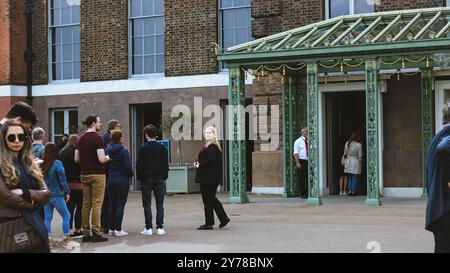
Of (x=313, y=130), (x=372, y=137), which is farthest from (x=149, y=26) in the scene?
(x=372, y=137)

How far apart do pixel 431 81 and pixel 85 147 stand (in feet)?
33.6

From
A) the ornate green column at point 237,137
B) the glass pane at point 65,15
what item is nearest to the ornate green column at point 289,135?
the ornate green column at point 237,137

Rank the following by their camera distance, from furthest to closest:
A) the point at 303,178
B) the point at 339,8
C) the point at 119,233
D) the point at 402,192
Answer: the point at 339,8
the point at 402,192
the point at 303,178
the point at 119,233

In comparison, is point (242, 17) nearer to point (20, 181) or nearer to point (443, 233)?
point (443, 233)

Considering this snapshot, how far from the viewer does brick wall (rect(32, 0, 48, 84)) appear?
25.3 metres

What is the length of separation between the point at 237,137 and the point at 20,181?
12.3 metres

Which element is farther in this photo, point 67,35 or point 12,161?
point 67,35

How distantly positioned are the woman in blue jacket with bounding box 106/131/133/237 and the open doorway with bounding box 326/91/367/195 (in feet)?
30.8

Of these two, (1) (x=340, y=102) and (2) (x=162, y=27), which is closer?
(1) (x=340, y=102)

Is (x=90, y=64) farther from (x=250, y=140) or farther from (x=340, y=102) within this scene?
(x=340, y=102)

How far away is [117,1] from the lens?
2405 centimetres

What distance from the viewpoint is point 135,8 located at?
23984 mm

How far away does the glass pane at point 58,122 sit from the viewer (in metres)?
25.4
